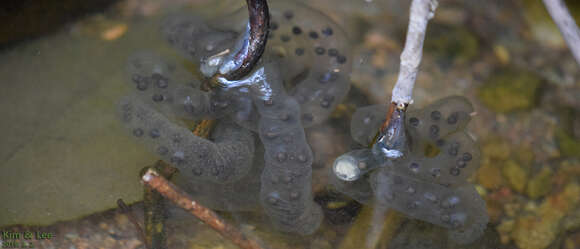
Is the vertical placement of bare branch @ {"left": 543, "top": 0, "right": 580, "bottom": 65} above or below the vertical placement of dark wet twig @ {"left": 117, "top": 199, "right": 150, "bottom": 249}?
above

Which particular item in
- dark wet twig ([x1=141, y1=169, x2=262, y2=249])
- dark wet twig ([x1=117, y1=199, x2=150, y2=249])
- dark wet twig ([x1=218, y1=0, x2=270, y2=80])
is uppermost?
dark wet twig ([x1=218, y1=0, x2=270, y2=80])

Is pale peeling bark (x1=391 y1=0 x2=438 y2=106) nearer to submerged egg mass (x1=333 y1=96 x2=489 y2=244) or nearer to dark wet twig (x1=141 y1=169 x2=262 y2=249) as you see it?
submerged egg mass (x1=333 y1=96 x2=489 y2=244)

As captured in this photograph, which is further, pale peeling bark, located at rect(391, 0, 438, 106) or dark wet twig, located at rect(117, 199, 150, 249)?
dark wet twig, located at rect(117, 199, 150, 249)

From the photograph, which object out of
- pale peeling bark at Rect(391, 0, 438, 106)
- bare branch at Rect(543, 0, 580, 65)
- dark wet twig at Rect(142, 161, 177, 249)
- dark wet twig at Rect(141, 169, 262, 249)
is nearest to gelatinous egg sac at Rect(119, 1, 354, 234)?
dark wet twig at Rect(142, 161, 177, 249)

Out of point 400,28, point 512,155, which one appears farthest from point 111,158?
point 512,155

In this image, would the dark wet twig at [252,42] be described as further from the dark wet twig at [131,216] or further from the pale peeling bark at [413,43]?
the dark wet twig at [131,216]

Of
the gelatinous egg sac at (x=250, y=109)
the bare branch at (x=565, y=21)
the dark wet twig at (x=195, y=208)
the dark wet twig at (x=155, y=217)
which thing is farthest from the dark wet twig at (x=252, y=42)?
the bare branch at (x=565, y=21)
